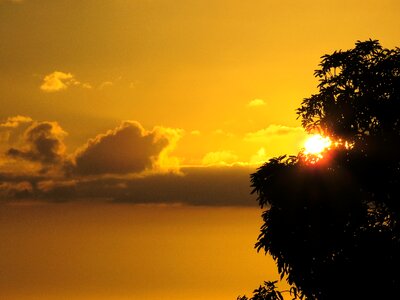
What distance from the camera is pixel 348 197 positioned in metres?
36.9

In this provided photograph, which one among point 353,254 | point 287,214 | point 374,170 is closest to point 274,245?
point 287,214

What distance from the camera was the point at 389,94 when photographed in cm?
3822

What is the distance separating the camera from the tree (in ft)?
118

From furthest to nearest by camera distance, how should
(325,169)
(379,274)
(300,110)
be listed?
(300,110) < (325,169) < (379,274)

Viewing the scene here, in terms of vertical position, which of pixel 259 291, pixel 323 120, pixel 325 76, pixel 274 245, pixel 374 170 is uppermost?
pixel 325 76

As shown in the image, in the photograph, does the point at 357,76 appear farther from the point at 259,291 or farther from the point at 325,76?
the point at 259,291

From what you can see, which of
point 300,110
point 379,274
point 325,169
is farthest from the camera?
point 300,110

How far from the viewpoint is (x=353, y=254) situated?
3628 centimetres

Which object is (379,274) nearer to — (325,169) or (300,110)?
(325,169)

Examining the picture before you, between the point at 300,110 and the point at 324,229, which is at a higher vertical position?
the point at 300,110

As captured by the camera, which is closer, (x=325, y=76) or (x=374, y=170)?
(x=374, y=170)

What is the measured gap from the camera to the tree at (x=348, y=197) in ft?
118

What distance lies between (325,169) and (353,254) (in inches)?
190

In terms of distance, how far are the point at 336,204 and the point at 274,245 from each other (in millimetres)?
3931
